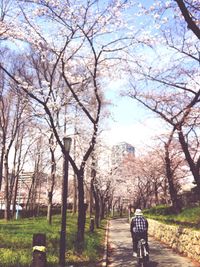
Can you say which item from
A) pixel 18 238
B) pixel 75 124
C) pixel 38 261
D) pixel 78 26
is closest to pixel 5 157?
pixel 75 124

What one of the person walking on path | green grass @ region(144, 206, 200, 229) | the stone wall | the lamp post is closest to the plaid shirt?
the person walking on path

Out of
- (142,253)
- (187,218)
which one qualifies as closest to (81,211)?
(142,253)

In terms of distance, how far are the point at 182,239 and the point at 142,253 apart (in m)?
4.35

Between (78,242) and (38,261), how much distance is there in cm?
559

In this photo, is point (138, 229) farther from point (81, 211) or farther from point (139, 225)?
point (81, 211)

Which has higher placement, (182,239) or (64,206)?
(64,206)

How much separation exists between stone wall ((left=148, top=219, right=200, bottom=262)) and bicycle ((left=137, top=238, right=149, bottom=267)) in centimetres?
229

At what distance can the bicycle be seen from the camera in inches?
452

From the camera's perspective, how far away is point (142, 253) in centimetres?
1152

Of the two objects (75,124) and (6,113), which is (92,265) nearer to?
(75,124)

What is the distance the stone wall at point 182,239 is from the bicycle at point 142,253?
229 centimetres

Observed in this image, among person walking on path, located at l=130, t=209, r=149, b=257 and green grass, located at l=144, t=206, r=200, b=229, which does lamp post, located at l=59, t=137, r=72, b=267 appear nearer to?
person walking on path, located at l=130, t=209, r=149, b=257

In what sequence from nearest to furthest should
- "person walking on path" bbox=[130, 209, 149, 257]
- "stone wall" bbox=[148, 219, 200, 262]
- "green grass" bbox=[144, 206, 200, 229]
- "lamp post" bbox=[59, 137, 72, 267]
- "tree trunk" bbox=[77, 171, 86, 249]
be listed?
1. "lamp post" bbox=[59, 137, 72, 267]
2. "person walking on path" bbox=[130, 209, 149, 257]
3. "stone wall" bbox=[148, 219, 200, 262]
4. "tree trunk" bbox=[77, 171, 86, 249]
5. "green grass" bbox=[144, 206, 200, 229]

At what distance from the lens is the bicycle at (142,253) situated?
11.5 meters
